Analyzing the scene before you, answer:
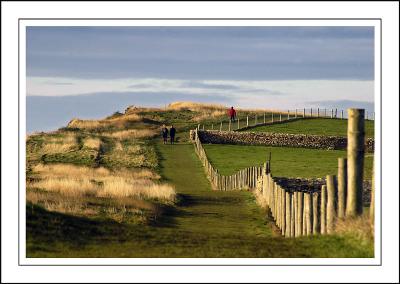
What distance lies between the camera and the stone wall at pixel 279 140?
6150cm

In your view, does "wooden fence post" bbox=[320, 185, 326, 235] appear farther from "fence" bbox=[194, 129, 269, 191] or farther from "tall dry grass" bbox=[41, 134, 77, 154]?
"tall dry grass" bbox=[41, 134, 77, 154]

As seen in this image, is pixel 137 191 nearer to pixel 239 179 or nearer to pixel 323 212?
pixel 239 179

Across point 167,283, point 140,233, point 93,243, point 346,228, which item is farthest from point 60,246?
point 346,228

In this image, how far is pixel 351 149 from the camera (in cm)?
1895

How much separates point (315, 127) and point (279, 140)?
11.0 meters

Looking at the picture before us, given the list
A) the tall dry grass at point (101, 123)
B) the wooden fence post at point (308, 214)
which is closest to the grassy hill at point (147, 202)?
the wooden fence post at point (308, 214)

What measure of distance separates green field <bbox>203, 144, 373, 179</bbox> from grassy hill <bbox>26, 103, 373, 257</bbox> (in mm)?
70

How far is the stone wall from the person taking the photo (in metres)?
61.5

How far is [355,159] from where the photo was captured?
18922 millimetres

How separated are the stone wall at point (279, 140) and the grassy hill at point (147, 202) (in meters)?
2.01

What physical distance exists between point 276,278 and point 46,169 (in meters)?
31.6

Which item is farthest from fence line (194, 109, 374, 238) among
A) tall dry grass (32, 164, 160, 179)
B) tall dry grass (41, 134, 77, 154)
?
tall dry grass (41, 134, 77, 154)

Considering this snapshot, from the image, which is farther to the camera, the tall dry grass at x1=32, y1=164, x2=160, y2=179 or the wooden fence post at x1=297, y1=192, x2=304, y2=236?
the tall dry grass at x1=32, y1=164, x2=160, y2=179

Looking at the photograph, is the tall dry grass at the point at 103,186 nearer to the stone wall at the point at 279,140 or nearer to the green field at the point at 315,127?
the stone wall at the point at 279,140
